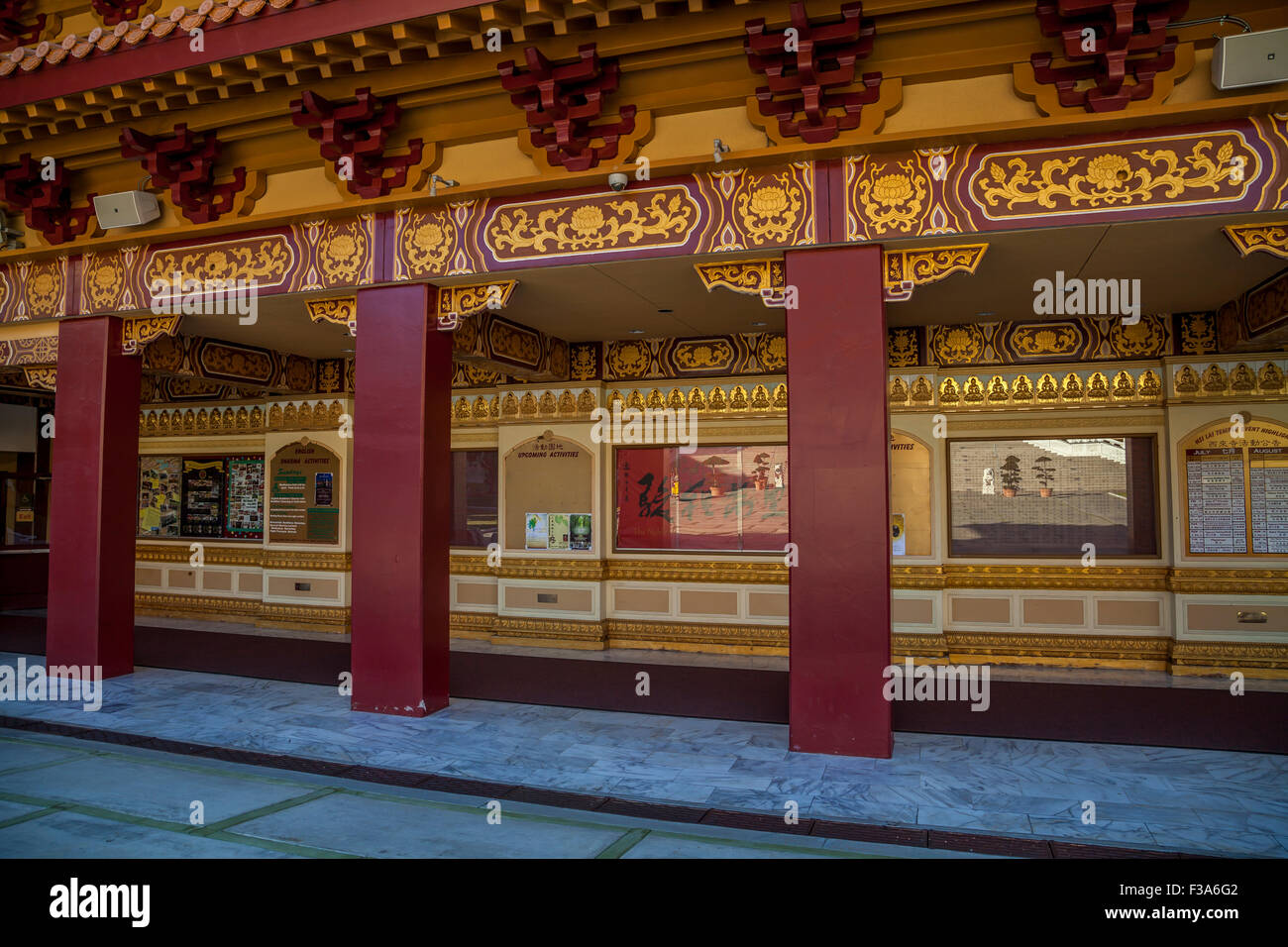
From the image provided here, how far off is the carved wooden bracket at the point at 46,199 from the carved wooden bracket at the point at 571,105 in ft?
16.5

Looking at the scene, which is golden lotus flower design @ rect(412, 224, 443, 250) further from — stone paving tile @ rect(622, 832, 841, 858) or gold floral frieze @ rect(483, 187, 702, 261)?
stone paving tile @ rect(622, 832, 841, 858)

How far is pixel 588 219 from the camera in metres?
6.17

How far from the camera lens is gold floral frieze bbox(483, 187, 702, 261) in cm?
596

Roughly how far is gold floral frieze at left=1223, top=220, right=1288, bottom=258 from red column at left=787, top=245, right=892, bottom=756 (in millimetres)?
2152

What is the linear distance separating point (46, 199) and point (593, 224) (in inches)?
238

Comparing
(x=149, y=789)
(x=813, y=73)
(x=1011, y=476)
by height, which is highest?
(x=813, y=73)

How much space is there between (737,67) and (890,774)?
16.2 feet

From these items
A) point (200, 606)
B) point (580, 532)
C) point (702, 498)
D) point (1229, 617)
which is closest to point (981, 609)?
point (1229, 617)

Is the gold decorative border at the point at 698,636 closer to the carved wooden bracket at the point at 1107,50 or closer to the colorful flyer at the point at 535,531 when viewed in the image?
the colorful flyer at the point at 535,531

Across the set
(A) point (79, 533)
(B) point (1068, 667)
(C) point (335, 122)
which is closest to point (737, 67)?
(C) point (335, 122)

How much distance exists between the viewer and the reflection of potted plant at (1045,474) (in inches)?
322

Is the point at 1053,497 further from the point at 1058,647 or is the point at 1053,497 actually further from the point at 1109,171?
the point at 1109,171

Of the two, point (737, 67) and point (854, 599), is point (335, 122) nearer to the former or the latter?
point (737, 67)

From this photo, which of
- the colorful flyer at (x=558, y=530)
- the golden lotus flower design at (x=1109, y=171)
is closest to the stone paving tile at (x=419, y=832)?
the golden lotus flower design at (x=1109, y=171)
